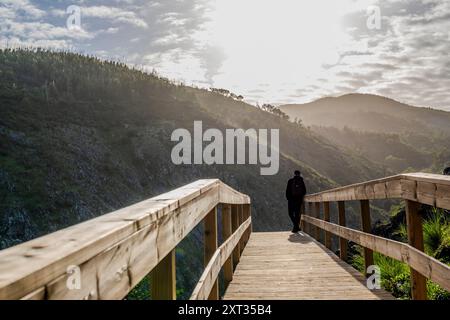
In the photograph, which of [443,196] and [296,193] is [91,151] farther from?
[443,196]

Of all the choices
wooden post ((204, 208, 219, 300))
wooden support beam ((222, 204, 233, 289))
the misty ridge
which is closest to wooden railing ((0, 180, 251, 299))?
wooden post ((204, 208, 219, 300))

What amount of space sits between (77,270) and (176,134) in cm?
4083

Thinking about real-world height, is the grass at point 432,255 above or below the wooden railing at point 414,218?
below

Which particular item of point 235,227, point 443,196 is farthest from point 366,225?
point 235,227

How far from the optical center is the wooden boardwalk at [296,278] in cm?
436

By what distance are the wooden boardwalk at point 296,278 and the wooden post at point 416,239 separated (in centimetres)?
79

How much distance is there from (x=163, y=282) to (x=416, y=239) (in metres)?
2.34

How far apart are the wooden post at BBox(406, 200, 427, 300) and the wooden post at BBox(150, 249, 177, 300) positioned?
2279mm

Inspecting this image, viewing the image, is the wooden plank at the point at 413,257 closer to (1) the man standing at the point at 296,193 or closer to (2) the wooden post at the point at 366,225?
(2) the wooden post at the point at 366,225

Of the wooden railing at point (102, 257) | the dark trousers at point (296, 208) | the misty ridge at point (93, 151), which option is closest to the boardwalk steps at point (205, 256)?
the wooden railing at point (102, 257)

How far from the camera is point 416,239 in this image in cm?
333
